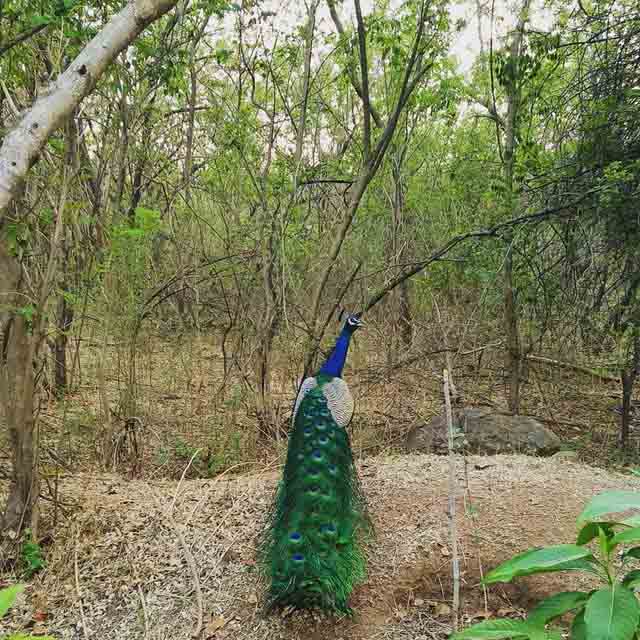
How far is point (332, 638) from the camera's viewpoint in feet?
8.30

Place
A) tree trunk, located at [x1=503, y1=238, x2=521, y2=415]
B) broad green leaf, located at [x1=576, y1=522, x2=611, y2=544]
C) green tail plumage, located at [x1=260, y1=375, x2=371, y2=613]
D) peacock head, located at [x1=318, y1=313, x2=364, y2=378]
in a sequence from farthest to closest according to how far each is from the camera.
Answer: tree trunk, located at [x1=503, y1=238, x2=521, y2=415], peacock head, located at [x1=318, y1=313, x2=364, y2=378], green tail plumage, located at [x1=260, y1=375, x2=371, y2=613], broad green leaf, located at [x1=576, y1=522, x2=611, y2=544]

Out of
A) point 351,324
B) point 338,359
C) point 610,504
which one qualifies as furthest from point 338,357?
point 610,504

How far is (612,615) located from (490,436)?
14.6 ft

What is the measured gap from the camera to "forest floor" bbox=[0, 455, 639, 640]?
2822mm

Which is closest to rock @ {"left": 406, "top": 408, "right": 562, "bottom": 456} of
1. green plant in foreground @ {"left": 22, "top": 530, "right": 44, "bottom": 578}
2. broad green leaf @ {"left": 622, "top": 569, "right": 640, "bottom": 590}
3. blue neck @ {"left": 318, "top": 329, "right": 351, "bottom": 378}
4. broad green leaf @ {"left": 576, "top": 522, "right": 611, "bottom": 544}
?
blue neck @ {"left": 318, "top": 329, "right": 351, "bottom": 378}

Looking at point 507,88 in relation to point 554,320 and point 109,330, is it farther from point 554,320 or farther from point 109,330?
point 109,330

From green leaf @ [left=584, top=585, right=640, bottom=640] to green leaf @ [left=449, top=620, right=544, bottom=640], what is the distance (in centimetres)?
11

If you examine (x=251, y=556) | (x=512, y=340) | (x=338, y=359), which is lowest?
(x=251, y=556)

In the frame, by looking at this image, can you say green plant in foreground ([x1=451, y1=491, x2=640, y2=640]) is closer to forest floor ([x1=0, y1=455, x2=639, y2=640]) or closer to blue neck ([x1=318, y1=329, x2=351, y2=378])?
forest floor ([x1=0, y1=455, x2=639, y2=640])

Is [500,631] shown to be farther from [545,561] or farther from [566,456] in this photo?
[566,456]

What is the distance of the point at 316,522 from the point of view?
9.32 feet

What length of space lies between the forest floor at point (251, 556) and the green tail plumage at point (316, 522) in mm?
138

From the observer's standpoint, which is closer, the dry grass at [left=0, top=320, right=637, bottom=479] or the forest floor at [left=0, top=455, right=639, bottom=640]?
the forest floor at [left=0, top=455, right=639, bottom=640]

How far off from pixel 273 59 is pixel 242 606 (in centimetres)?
466
